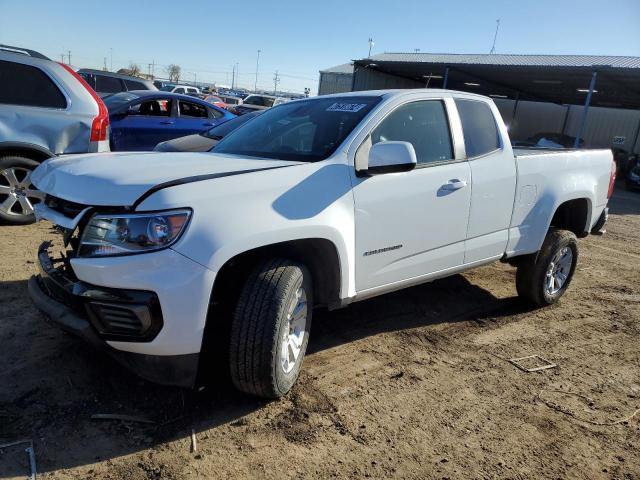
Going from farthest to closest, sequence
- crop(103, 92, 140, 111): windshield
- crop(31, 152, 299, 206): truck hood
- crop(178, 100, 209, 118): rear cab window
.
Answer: crop(178, 100, 209, 118): rear cab window
crop(103, 92, 140, 111): windshield
crop(31, 152, 299, 206): truck hood

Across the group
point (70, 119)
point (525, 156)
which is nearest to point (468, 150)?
point (525, 156)

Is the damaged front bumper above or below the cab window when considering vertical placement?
below

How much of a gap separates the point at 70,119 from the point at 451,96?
4.19 metres

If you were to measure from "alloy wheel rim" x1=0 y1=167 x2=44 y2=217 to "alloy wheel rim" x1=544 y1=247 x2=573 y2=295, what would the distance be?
5.34 meters

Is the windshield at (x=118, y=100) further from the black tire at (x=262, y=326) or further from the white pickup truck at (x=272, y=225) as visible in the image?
the black tire at (x=262, y=326)

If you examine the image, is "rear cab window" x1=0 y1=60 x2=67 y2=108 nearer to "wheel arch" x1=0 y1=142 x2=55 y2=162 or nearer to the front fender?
"wheel arch" x1=0 y1=142 x2=55 y2=162

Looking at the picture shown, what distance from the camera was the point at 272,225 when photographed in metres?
2.64

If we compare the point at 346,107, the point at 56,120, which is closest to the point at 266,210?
the point at 346,107

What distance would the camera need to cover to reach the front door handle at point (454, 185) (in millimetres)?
3639

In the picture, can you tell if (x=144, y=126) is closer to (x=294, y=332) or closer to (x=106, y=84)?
(x=106, y=84)

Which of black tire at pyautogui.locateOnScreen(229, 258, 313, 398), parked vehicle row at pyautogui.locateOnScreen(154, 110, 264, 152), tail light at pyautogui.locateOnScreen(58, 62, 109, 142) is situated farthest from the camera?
parked vehicle row at pyautogui.locateOnScreen(154, 110, 264, 152)

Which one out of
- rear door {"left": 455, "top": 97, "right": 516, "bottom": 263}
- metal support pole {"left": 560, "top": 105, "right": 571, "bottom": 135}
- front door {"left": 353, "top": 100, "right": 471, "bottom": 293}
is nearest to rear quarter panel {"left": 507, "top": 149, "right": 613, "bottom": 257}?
rear door {"left": 455, "top": 97, "right": 516, "bottom": 263}

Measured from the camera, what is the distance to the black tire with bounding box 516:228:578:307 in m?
4.71

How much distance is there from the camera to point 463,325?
4383 mm
